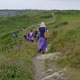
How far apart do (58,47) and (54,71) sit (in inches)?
144

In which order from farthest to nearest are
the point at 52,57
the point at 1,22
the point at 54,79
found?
the point at 1,22 → the point at 52,57 → the point at 54,79

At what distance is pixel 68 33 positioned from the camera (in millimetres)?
12953

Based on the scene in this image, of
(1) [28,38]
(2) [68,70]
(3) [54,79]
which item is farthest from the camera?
(1) [28,38]

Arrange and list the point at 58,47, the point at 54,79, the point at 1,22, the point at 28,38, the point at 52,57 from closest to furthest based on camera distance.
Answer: the point at 54,79, the point at 52,57, the point at 58,47, the point at 28,38, the point at 1,22

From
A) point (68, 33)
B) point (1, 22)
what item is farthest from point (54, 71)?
point (1, 22)

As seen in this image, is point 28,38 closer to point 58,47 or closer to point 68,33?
point 68,33

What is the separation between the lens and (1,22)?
70.6 m

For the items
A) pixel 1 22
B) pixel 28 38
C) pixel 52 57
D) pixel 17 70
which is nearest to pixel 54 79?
pixel 17 70

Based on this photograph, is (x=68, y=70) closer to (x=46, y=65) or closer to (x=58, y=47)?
(x=46, y=65)

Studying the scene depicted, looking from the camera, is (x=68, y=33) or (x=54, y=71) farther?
(x=68, y=33)

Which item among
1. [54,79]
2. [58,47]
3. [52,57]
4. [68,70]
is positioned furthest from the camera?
[58,47]

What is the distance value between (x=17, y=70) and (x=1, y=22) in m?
65.4

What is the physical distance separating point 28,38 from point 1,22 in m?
56.2

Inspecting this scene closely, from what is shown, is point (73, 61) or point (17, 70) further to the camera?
point (73, 61)
